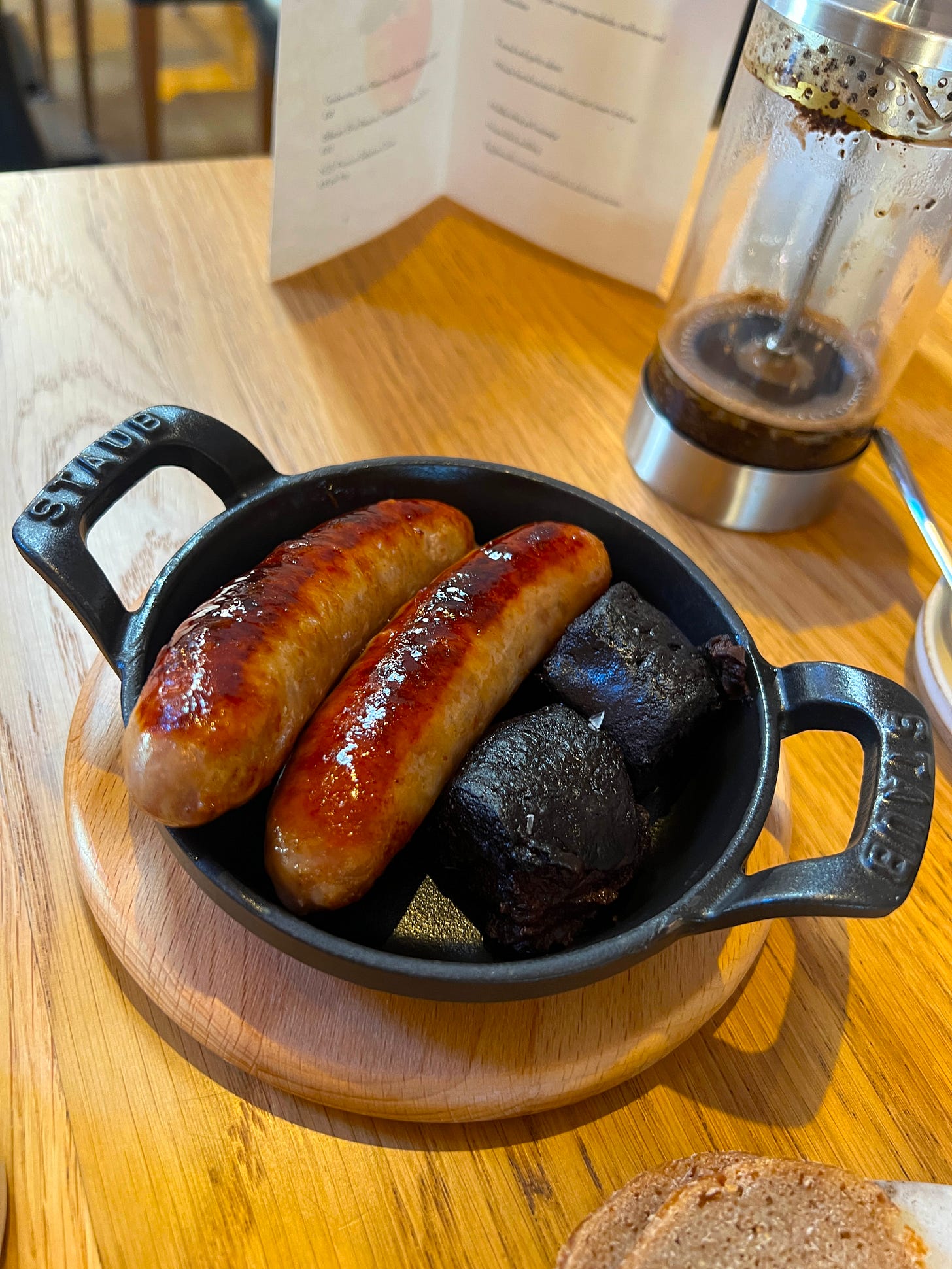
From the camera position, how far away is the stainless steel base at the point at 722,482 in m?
1.48

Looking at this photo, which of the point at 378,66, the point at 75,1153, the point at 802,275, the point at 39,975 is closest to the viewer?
the point at 75,1153

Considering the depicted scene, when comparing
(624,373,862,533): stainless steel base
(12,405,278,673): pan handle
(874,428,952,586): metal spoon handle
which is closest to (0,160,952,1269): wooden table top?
(624,373,862,533): stainless steel base

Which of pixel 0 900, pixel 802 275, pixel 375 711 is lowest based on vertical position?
pixel 0 900

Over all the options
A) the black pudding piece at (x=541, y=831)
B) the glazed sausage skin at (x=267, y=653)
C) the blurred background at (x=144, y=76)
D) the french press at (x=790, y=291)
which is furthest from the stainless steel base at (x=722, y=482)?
the blurred background at (x=144, y=76)

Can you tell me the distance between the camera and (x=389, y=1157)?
Result: 33.7 inches

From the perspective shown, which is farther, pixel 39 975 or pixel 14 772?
pixel 14 772

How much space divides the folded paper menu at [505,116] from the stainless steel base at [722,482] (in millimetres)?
497

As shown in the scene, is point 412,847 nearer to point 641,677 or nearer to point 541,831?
point 541,831

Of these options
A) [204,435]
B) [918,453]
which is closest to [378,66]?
[204,435]

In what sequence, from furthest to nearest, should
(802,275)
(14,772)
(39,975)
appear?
(802,275) < (14,772) < (39,975)

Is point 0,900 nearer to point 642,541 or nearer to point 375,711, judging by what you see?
point 375,711

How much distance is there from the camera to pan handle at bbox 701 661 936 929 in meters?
0.77

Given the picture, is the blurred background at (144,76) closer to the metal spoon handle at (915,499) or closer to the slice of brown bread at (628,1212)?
the metal spoon handle at (915,499)

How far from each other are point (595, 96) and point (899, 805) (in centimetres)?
144
